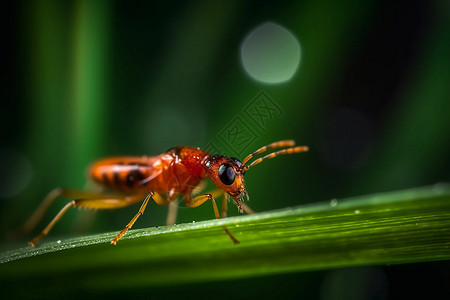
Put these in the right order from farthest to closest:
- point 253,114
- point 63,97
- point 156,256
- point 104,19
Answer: point 63,97, point 104,19, point 253,114, point 156,256

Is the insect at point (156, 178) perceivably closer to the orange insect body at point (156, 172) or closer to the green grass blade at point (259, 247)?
the orange insect body at point (156, 172)

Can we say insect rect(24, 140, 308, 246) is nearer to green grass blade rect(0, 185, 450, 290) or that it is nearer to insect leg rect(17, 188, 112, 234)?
insect leg rect(17, 188, 112, 234)

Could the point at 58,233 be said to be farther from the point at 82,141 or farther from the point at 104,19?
the point at 104,19

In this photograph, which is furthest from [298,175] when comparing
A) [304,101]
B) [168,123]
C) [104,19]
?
[104,19]

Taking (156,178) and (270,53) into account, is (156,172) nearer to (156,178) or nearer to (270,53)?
(156,178)

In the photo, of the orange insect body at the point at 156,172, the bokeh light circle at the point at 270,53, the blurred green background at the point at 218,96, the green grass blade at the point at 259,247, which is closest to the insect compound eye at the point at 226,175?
the blurred green background at the point at 218,96

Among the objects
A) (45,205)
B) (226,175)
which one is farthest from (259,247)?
(45,205)
